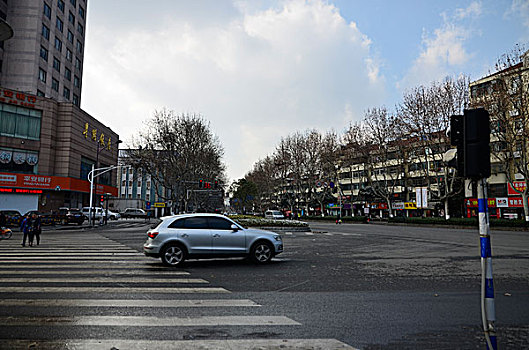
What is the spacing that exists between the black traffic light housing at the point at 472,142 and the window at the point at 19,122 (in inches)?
1901

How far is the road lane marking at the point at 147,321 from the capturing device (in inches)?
215

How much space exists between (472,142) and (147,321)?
5.38 meters

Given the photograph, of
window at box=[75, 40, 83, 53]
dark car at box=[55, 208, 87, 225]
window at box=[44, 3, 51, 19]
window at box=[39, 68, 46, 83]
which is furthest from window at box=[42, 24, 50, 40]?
dark car at box=[55, 208, 87, 225]

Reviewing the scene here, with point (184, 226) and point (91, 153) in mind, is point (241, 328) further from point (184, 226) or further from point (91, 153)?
point (91, 153)

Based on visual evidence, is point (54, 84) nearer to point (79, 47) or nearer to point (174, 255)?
point (79, 47)

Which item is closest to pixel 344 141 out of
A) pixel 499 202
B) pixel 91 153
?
pixel 499 202

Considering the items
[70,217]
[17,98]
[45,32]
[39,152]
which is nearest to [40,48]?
[45,32]

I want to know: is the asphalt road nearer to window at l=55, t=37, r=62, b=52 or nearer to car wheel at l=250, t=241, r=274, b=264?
car wheel at l=250, t=241, r=274, b=264

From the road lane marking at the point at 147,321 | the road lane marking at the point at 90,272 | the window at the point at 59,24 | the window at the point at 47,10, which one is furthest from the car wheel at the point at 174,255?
the window at the point at 59,24

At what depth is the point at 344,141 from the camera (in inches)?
2176

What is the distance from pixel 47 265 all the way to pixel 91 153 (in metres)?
46.1

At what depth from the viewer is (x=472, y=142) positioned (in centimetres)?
504

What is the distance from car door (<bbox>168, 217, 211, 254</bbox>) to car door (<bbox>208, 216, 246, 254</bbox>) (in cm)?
19

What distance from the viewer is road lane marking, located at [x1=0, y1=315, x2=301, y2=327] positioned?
Result: 5.46m
